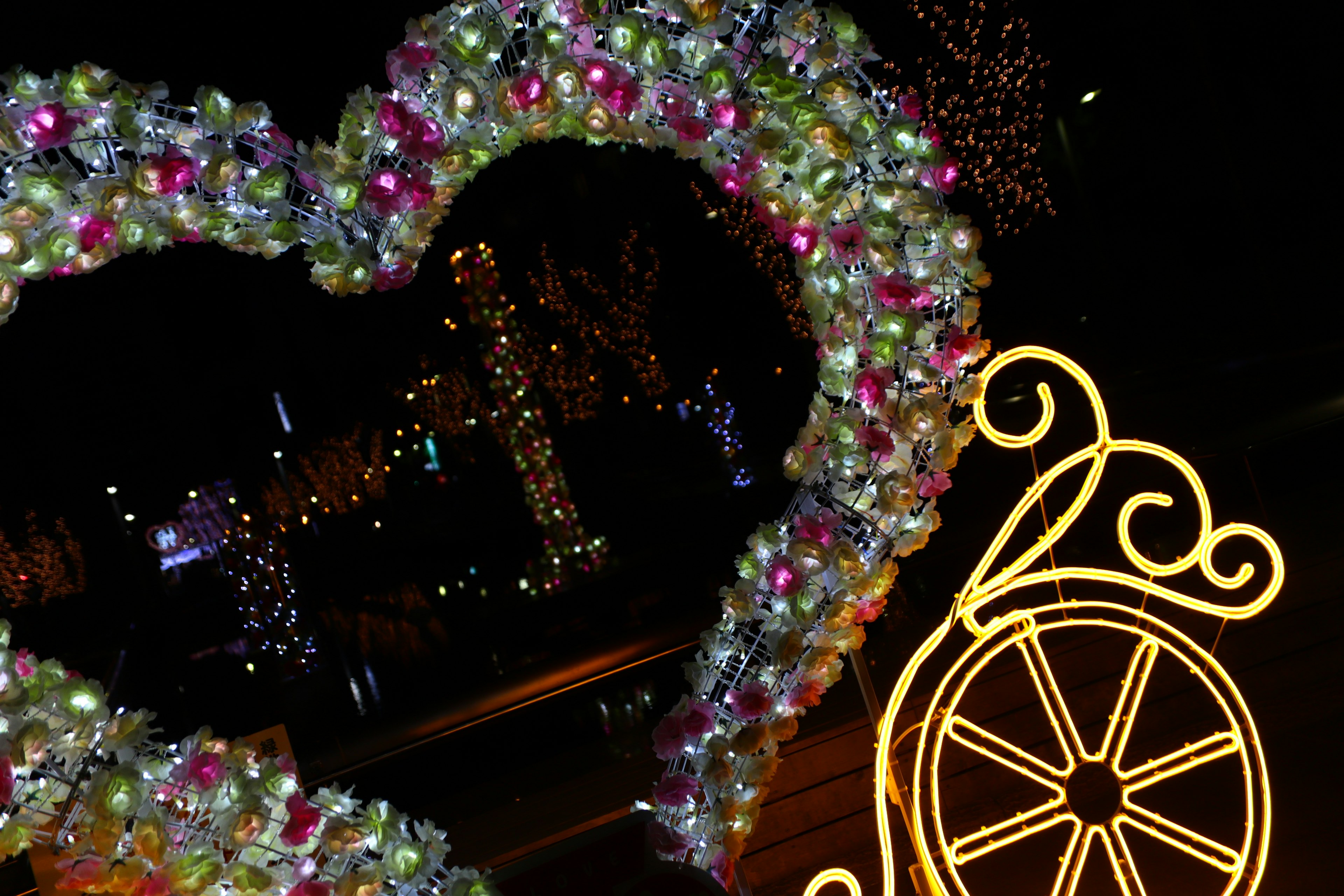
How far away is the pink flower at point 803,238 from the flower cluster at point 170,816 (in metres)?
1.33

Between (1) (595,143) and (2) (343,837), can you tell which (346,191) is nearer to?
(1) (595,143)

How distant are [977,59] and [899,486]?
5.14m

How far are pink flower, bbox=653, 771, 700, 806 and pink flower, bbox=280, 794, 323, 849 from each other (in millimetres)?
622

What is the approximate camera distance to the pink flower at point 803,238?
1812 mm

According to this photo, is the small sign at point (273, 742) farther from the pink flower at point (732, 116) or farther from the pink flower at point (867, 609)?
the pink flower at point (732, 116)

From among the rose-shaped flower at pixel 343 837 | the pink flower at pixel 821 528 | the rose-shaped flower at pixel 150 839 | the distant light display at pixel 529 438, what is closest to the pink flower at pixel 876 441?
the pink flower at pixel 821 528

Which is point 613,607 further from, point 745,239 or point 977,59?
point 977,59

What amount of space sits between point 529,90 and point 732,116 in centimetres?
40

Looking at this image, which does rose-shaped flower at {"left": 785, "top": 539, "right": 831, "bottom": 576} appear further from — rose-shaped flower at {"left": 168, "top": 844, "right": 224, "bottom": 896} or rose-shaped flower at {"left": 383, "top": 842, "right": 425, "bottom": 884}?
rose-shaped flower at {"left": 168, "top": 844, "right": 224, "bottom": 896}

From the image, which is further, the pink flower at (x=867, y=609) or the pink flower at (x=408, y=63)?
the pink flower at (x=867, y=609)

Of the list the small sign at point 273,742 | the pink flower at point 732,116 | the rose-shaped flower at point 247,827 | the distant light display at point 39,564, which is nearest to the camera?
the rose-shaped flower at point 247,827

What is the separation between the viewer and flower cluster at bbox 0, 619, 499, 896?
1.32 m

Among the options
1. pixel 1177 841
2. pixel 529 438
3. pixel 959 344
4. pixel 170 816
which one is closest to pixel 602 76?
pixel 959 344

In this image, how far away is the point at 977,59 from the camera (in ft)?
19.0
